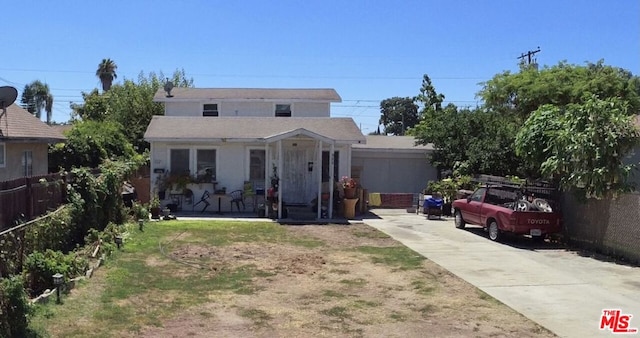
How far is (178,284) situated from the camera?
1004 cm

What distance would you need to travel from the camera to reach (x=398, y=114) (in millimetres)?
105250

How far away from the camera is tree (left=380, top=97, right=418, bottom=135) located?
10300 centimetres

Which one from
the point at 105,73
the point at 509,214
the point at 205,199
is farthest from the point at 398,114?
the point at 509,214

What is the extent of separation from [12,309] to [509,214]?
39.5 ft

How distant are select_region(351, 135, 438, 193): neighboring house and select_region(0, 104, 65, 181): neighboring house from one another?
13.0 metres

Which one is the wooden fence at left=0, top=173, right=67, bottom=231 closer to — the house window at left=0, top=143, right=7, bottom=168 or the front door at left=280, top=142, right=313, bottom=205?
the house window at left=0, top=143, right=7, bottom=168

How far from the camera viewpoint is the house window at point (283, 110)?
2889 centimetres

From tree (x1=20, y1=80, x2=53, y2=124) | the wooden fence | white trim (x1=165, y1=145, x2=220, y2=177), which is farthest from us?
tree (x1=20, y1=80, x2=53, y2=124)

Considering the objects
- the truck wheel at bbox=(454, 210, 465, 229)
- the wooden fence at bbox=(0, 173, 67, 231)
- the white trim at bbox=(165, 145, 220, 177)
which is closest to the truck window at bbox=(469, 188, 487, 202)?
A: the truck wheel at bbox=(454, 210, 465, 229)

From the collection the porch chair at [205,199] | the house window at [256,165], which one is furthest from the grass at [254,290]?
the house window at [256,165]

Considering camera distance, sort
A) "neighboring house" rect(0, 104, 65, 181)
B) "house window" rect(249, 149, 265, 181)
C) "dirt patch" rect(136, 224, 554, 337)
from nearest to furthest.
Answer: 1. "dirt patch" rect(136, 224, 554, 337)
2. "neighboring house" rect(0, 104, 65, 181)
3. "house window" rect(249, 149, 265, 181)

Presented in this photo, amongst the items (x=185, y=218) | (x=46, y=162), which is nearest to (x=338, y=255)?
(x=185, y=218)

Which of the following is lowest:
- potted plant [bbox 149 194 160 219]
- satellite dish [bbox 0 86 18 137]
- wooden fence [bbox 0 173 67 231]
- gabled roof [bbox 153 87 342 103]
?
potted plant [bbox 149 194 160 219]

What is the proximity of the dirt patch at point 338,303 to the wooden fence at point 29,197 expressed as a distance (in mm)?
2449
